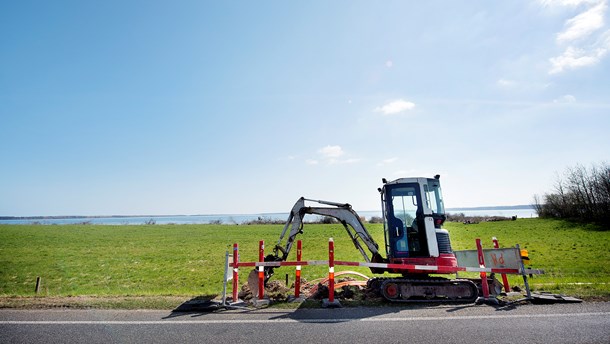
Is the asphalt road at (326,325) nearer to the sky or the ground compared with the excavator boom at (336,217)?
nearer to the ground

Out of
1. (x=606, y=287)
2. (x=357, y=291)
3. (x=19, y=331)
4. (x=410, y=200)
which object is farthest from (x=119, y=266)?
(x=606, y=287)

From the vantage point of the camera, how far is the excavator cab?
27.7 ft

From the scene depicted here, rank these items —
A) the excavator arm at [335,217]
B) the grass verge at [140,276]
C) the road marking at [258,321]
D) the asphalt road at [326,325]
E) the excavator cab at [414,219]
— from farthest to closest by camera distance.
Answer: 1. the excavator arm at [335,217]
2. the excavator cab at [414,219]
3. the grass verge at [140,276]
4. the road marking at [258,321]
5. the asphalt road at [326,325]

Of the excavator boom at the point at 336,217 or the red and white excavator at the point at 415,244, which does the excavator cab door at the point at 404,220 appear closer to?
the red and white excavator at the point at 415,244

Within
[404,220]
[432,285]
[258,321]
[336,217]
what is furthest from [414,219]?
[258,321]

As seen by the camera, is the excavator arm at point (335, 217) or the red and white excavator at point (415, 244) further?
the excavator arm at point (335, 217)

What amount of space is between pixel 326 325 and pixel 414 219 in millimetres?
4373

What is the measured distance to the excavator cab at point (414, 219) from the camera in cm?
844

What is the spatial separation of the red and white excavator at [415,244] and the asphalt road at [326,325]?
1.03 m

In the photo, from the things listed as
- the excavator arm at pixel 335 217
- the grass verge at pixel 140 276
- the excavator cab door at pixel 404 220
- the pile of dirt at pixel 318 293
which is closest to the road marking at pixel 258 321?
the grass verge at pixel 140 276

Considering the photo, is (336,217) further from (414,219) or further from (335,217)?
(414,219)

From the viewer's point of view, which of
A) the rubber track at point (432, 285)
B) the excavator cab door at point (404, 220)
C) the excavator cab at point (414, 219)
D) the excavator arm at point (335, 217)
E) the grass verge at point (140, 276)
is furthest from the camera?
the excavator arm at point (335, 217)

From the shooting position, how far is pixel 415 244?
28.2ft

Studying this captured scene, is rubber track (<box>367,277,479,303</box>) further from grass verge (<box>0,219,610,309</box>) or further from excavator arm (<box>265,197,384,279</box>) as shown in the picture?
grass verge (<box>0,219,610,309</box>)
